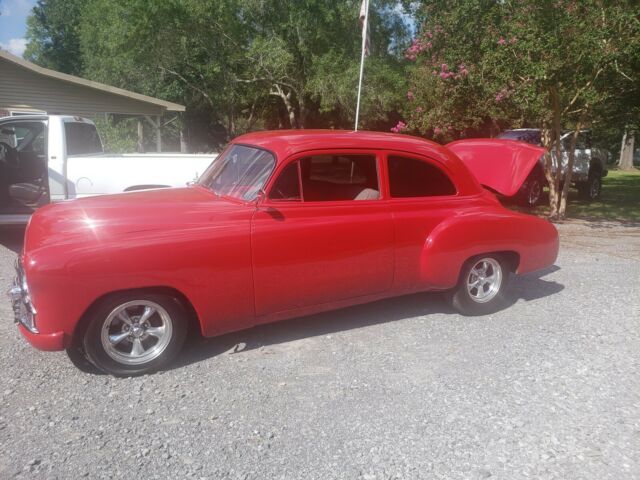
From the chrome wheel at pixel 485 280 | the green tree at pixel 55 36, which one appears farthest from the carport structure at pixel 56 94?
the green tree at pixel 55 36

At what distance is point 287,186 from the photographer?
4.01 meters

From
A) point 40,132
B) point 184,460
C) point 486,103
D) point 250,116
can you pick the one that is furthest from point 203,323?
point 250,116

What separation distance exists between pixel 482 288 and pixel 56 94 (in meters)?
15.6

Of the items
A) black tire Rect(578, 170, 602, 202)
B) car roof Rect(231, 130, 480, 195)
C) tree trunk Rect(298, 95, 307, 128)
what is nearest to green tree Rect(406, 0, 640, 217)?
black tire Rect(578, 170, 602, 202)

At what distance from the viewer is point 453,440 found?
2990mm

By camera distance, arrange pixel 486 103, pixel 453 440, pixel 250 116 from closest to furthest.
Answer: pixel 453 440, pixel 486 103, pixel 250 116

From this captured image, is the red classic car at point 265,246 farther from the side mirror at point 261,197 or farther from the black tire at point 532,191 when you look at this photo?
the black tire at point 532,191

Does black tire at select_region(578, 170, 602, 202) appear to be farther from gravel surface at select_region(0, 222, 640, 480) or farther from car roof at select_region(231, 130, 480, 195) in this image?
car roof at select_region(231, 130, 480, 195)

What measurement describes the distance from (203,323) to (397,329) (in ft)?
5.85

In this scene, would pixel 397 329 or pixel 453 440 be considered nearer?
pixel 453 440

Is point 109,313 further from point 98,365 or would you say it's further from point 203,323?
point 203,323

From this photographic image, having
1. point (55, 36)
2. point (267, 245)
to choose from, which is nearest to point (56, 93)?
point (267, 245)

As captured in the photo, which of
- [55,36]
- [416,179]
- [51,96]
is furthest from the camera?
[55,36]

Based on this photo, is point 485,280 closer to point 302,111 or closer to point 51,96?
point 51,96
